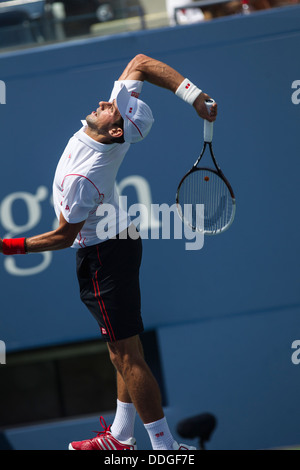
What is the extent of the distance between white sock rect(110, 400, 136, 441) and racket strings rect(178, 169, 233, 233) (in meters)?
0.94

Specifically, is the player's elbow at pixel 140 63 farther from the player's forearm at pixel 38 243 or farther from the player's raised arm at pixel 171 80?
the player's forearm at pixel 38 243

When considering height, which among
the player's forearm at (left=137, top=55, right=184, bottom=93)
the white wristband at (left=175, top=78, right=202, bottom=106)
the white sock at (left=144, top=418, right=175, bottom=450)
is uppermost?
the player's forearm at (left=137, top=55, right=184, bottom=93)

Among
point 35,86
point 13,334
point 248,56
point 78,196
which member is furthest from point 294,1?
point 13,334

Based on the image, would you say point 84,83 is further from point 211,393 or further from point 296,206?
point 211,393

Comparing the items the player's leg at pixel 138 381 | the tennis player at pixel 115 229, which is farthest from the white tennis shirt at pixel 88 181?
the player's leg at pixel 138 381

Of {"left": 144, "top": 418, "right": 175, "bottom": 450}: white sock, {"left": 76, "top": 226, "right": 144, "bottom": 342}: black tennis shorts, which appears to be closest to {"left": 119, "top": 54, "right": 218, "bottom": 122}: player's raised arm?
{"left": 76, "top": 226, "right": 144, "bottom": 342}: black tennis shorts

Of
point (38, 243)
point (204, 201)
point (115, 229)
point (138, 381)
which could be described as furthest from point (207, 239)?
point (38, 243)

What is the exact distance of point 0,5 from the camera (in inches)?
150

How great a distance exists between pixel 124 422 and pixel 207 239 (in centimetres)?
133

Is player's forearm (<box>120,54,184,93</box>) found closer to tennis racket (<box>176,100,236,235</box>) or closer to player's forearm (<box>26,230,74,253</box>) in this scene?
tennis racket (<box>176,100,236,235</box>)

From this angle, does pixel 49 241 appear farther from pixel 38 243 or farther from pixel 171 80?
pixel 171 80

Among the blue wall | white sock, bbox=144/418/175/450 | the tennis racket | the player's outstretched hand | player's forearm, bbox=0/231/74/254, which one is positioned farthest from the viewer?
the blue wall

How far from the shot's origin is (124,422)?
3.01m

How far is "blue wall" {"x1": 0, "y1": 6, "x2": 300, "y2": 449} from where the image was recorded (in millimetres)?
3729
